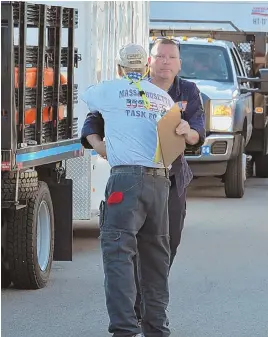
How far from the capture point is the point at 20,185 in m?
7.14

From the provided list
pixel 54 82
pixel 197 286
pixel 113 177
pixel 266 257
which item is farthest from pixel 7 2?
pixel 266 257

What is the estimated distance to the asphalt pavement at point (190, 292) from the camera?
6.45m

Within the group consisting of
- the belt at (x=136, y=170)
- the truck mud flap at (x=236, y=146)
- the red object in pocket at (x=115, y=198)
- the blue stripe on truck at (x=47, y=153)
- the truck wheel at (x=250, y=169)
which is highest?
the belt at (x=136, y=170)

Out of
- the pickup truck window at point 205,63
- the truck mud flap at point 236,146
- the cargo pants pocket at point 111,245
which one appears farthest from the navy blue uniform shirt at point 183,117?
the pickup truck window at point 205,63

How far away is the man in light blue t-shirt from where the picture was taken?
530 centimetres

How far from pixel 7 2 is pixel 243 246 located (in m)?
4.16

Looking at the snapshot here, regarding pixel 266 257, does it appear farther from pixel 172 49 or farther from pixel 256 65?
pixel 256 65

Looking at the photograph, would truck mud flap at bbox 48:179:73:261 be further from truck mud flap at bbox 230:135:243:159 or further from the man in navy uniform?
truck mud flap at bbox 230:135:243:159

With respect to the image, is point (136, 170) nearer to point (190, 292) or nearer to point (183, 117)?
point (183, 117)

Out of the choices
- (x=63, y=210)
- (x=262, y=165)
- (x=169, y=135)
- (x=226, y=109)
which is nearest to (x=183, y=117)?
(x=169, y=135)

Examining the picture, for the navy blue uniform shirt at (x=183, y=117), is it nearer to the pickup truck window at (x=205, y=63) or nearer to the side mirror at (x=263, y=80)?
the side mirror at (x=263, y=80)

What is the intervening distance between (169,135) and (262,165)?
1268 cm

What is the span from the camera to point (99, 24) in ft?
32.5

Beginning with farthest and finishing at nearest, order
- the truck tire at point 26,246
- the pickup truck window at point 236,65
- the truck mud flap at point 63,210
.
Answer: the pickup truck window at point 236,65, the truck mud flap at point 63,210, the truck tire at point 26,246
